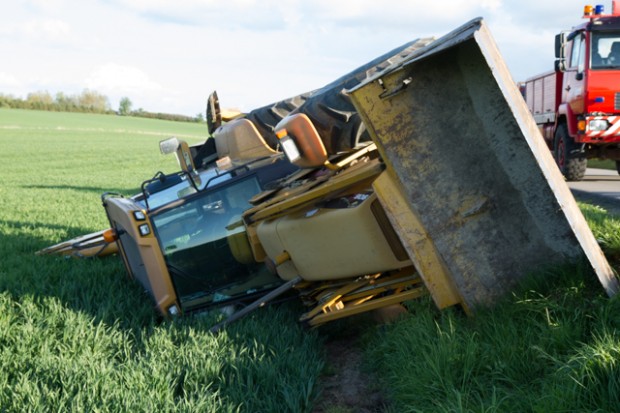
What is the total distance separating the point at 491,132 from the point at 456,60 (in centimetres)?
42

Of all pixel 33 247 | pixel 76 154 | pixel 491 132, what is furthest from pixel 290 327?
pixel 76 154

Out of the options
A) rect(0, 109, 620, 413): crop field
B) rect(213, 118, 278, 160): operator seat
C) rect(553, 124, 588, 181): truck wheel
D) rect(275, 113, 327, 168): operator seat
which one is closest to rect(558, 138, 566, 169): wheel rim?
rect(553, 124, 588, 181): truck wheel

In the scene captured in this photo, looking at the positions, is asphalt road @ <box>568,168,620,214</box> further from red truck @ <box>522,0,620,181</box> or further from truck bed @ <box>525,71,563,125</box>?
truck bed @ <box>525,71,563,125</box>

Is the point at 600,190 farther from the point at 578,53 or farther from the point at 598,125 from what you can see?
the point at 578,53

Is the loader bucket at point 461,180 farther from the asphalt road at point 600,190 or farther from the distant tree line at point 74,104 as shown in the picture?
the distant tree line at point 74,104

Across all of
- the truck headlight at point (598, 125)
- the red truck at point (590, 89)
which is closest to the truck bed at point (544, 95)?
the red truck at point (590, 89)

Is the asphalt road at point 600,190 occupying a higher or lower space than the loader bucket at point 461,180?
lower

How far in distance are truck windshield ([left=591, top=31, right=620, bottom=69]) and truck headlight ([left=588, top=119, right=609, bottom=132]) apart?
2.74ft

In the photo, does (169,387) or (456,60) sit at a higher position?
(456,60)

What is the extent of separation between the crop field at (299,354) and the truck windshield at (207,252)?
0.32 m

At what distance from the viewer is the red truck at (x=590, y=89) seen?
1034 centimetres

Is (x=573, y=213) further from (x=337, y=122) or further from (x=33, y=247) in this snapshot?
(x=33, y=247)

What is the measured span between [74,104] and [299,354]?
2905 inches

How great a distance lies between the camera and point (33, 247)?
8125 millimetres
